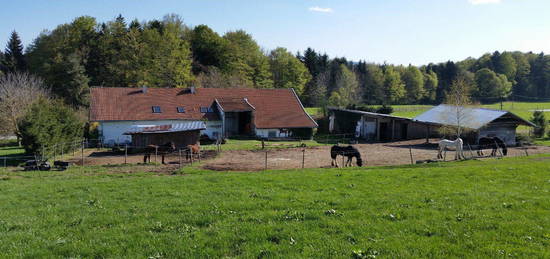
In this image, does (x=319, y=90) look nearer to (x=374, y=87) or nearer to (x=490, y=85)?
(x=374, y=87)

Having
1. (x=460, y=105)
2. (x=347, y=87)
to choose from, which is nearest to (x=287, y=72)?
(x=347, y=87)

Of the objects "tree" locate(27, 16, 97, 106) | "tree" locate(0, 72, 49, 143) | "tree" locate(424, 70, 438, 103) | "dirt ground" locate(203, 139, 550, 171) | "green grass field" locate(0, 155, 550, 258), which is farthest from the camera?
"tree" locate(424, 70, 438, 103)

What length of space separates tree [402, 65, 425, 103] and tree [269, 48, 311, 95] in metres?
35.3

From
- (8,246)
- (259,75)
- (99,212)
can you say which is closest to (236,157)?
(99,212)

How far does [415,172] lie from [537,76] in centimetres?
12590

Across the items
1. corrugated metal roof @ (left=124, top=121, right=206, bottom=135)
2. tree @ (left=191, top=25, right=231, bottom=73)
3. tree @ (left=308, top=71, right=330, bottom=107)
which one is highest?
tree @ (left=191, top=25, right=231, bottom=73)

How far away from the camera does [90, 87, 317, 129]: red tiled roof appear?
3847cm

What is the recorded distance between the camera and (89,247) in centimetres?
668

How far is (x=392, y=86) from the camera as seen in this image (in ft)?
316

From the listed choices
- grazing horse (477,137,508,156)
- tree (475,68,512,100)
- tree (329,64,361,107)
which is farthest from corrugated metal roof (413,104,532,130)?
tree (475,68,512,100)

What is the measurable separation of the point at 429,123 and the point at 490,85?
236ft

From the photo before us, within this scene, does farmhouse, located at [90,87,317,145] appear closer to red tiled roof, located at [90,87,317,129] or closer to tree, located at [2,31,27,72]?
red tiled roof, located at [90,87,317,129]

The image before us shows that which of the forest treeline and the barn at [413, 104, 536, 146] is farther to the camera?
the forest treeline

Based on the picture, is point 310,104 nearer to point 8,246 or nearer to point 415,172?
point 415,172
